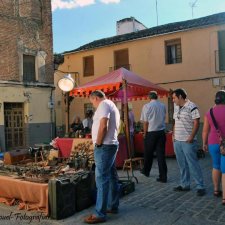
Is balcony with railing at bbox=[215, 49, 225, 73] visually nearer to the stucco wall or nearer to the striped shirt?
the stucco wall

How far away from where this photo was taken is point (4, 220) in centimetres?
491

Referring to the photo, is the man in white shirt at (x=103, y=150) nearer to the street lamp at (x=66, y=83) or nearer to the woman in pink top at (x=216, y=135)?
the woman in pink top at (x=216, y=135)

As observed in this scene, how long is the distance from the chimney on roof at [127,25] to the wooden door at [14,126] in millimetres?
10939

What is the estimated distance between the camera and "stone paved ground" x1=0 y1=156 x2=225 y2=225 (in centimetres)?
457


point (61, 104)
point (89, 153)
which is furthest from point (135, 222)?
point (61, 104)

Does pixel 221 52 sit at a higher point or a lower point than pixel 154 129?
higher

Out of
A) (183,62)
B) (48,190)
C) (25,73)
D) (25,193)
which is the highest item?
(183,62)

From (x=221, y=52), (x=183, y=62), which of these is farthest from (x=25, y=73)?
(x=221, y=52)

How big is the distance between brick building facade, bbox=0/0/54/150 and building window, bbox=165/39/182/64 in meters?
6.38

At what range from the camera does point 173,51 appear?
18.7 meters

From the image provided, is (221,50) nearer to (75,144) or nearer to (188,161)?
(75,144)

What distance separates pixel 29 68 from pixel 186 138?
1295cm

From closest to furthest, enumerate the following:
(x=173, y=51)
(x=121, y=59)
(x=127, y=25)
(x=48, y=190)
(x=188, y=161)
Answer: (x=48, y=190), (x=188, y=161), (x=173, y=51), (x=121, y=59), (x=127, y=25)

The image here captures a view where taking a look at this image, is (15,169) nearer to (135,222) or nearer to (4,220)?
(4,220)
